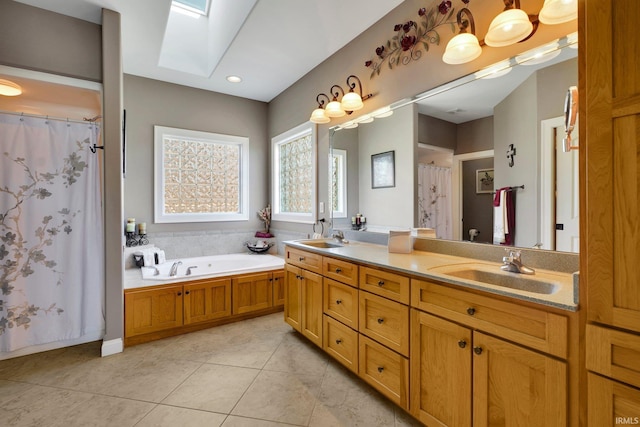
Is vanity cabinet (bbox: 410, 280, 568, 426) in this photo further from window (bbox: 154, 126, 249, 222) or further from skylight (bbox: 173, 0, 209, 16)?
skylight (bbox: 173, 0, 209, 16)

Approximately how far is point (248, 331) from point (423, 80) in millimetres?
2714

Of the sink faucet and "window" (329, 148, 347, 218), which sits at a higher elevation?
"window" (329, 148, 347, 218)

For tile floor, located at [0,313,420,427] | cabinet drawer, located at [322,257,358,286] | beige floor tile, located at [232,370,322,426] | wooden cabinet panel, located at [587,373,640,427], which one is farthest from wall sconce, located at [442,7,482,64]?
beige floor tile, located at [232,370,322,426]

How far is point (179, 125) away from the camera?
145 inches

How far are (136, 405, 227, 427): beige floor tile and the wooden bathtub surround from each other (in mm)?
1056

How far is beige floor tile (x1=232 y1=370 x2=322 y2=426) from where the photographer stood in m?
1.70

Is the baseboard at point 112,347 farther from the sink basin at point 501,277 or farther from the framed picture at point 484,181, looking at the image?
the framed picture at point 484,181

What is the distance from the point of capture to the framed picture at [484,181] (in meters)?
1.84

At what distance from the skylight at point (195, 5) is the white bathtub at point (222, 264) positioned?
2741mm

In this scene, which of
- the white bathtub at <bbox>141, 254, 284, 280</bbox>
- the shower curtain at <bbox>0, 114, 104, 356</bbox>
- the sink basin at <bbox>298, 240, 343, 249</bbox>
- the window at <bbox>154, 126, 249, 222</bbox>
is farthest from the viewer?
the window at <bbox>154, 126, 249, 222</bbox>

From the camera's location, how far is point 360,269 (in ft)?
6.20

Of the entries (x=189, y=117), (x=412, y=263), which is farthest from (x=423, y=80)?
(x=189, y=117)

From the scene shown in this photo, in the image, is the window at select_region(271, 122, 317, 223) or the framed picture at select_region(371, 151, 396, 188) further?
the window at select_region(271, 122, 317, 223)

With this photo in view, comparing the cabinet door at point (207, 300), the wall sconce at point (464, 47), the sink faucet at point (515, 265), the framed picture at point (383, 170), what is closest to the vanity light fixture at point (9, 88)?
the cabinet door at point (207, 300)
